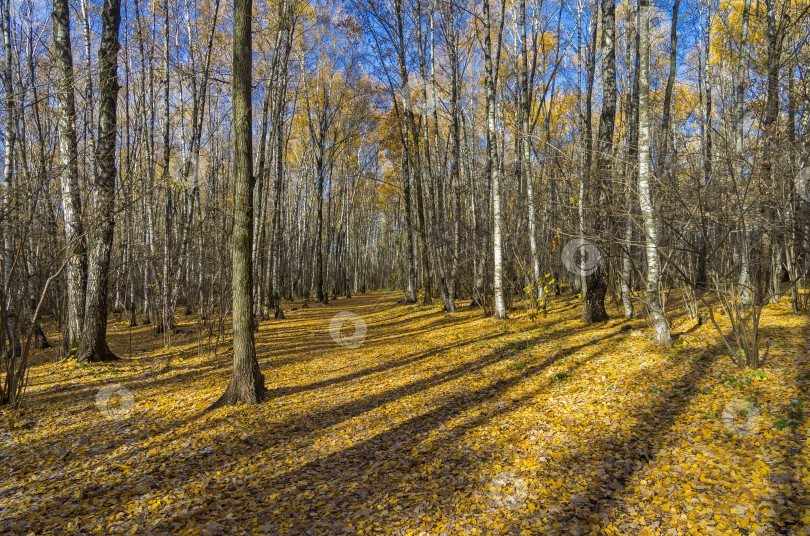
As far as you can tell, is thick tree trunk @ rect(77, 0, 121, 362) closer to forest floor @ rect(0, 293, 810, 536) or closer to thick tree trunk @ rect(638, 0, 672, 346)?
forest floor @ rect(0, 293, 810, 536)

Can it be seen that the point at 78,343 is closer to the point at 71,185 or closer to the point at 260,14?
the point at 71,185

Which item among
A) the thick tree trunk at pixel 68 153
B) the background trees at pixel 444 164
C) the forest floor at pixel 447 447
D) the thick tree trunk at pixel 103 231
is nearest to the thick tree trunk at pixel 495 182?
the background trees at pixel 444 164

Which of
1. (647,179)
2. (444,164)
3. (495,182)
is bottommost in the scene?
(647,179)

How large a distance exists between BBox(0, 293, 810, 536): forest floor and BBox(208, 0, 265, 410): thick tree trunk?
55 centimetres

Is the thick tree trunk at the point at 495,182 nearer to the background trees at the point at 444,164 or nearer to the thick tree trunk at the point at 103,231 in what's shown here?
the background trees at the point at 444,164

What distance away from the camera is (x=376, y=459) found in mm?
4094

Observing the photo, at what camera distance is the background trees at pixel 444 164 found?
5.73 metres

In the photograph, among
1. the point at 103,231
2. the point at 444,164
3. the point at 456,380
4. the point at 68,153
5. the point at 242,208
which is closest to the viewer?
the point at 242,208

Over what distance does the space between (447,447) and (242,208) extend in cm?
394

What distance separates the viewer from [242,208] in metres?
5.45

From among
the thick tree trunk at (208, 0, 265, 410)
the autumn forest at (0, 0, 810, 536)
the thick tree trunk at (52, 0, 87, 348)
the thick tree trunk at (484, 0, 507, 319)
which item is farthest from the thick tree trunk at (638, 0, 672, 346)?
the thick tree trunk at (52, 0, 87, 348)

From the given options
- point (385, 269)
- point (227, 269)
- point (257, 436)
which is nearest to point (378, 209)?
A: point (385, 269)

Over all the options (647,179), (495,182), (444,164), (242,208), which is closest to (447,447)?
(242,208)

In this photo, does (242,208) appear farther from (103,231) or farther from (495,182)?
(495,182)
